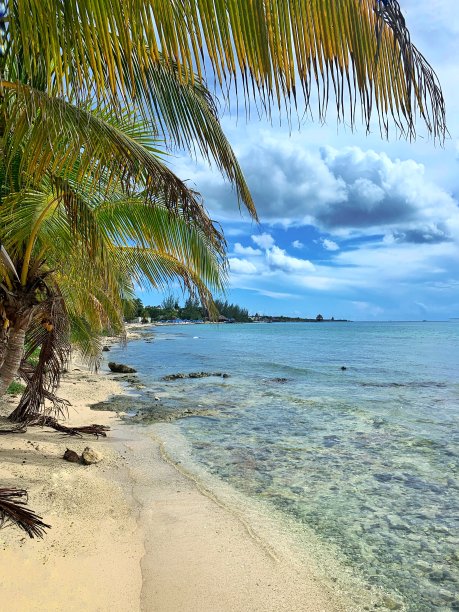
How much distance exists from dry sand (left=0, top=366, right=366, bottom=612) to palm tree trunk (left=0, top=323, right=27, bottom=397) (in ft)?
4.18

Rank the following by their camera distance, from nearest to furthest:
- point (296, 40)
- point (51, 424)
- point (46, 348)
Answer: point (296, 40), point (46, 348), point (51, 424)

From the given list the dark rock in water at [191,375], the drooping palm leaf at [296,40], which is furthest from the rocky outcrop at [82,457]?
the dark rock in water at [191,375]

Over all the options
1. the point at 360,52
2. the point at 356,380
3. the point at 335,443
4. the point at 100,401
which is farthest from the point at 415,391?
the point at 360,52

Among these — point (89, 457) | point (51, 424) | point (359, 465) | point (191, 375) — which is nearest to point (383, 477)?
point (359, 465)

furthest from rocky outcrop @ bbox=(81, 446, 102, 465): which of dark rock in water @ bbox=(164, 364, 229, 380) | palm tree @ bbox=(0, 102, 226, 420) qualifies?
dark rock in water @ bbox=(164, 364, 229, 380)

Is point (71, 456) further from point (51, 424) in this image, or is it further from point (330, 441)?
point (330, 441)

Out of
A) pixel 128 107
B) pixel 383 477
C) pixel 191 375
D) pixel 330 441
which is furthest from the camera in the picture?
pixel 191 375

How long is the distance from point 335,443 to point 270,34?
9.06 metres

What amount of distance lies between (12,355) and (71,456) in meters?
2.03

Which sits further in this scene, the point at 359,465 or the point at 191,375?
the point at 191,375

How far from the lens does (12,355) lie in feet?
19.6

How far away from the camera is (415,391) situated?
19.0m

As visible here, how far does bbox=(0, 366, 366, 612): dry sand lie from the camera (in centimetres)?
365

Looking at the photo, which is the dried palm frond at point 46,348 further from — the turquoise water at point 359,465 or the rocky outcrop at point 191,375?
the rocky outcrop at point 191,375
